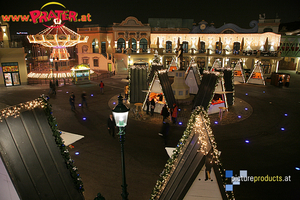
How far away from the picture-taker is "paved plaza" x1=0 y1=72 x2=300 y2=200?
7152mm

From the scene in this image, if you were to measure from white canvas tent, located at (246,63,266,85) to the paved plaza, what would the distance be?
8.76 m

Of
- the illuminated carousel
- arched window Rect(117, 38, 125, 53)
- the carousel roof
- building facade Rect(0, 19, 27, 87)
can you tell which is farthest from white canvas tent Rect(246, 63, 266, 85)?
building facade Rect(0, 19, 27, 87)

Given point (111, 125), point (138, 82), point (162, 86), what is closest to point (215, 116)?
point (162, 86)

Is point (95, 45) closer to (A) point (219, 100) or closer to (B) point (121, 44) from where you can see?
(B) point (121, 44)

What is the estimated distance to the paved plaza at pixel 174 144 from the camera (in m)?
7.15

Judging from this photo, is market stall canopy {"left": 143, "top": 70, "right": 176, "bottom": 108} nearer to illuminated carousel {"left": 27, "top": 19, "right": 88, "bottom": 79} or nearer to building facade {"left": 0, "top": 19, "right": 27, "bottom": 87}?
illuminated carousel {"left": 27, "top": 19, "right": 88, "bottom": 79}

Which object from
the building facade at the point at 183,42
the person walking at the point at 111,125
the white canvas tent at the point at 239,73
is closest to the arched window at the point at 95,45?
the building facade at the point at 183,42

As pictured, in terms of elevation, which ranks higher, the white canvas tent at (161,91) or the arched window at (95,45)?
the arched window at (95,45)

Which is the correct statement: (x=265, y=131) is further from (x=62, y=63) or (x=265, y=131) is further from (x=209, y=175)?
(x=62, y=63)

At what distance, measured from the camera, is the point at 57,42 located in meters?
27.0

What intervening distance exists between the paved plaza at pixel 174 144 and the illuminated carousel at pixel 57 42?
11.2 metres

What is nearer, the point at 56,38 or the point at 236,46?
the point at 56,38

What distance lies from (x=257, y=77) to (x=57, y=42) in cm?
2657

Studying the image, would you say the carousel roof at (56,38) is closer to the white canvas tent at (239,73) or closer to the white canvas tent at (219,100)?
the white canvas tent at (219,100)
